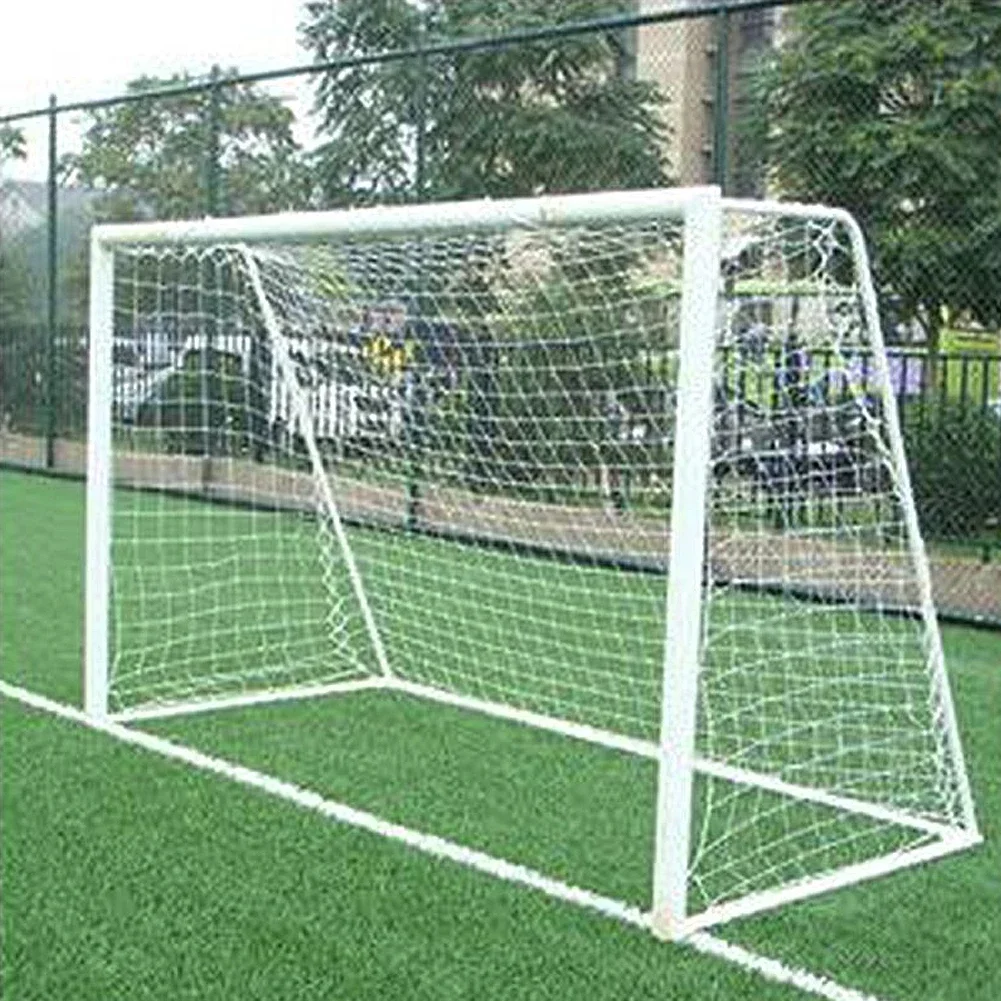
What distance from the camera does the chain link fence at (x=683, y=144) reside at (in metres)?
8.16

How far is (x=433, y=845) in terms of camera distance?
14.3 feet

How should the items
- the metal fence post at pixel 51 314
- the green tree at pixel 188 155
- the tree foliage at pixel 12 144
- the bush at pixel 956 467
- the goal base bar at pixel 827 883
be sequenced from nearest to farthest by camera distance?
the goal base bar at pixel 827 883 < the bush at pixel 956 467 < the green tree at pixel 188 155 < the metal fence post at pixel 51 314 < the tree foliage at pixel 12 144

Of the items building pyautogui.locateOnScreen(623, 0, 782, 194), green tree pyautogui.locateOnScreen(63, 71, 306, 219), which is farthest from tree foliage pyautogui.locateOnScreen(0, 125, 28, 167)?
building pyautogui.locateOnScreen(623, 0, 782, 194)

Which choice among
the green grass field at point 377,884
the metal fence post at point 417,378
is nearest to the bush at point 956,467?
the metal fence post at point 417,378

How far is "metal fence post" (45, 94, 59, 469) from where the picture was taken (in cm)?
1315

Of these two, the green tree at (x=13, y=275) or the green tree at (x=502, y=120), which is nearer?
the green tree at (x=502, y=120)

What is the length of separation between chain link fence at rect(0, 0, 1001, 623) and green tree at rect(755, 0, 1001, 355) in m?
0.01

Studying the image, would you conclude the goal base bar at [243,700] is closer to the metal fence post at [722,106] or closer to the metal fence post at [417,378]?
the metal fence post at [417,378]

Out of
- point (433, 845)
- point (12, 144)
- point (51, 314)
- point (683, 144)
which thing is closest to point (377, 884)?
point (433, 845)

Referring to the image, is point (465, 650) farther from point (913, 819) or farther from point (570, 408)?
point (913, 819)

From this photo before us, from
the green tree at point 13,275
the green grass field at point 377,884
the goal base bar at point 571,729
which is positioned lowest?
the green grass field at point 377,884

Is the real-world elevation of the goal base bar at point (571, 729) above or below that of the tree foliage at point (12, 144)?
below

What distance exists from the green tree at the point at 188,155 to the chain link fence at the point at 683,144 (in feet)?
0.08

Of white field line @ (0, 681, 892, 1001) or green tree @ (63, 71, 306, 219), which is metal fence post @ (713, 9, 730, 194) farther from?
white field line @ (0, 681, 892, 1001)
